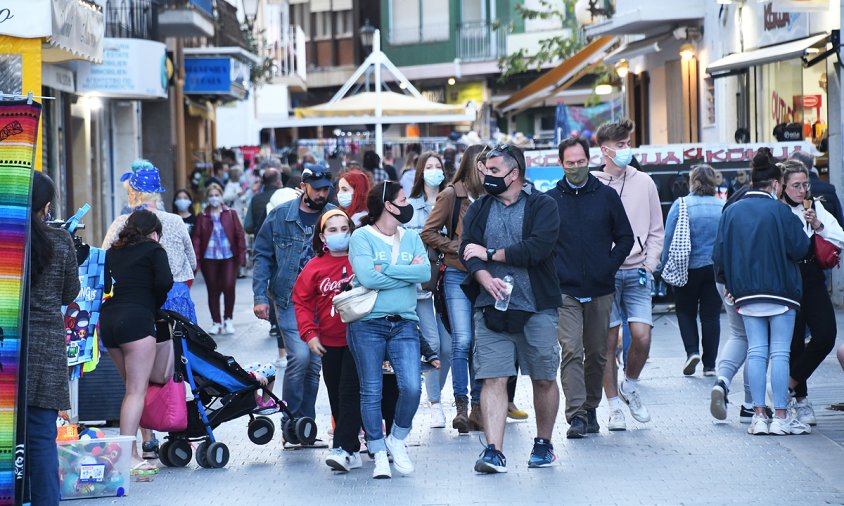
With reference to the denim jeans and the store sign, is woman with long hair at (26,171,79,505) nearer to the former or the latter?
→ the denim jeans

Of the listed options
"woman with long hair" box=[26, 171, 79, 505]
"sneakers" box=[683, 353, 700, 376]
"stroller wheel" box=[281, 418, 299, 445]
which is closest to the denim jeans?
"stroller wheel" box=[281, 418, 299, 445]

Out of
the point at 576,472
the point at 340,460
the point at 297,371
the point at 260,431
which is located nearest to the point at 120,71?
the point at 297,371

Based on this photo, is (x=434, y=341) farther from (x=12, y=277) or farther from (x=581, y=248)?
(x=12, y=277)

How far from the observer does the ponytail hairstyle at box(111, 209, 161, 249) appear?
901 cm

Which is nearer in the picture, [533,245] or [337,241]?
[533,245]

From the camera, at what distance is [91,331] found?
9.25m

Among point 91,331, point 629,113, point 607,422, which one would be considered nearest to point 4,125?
point 91,331

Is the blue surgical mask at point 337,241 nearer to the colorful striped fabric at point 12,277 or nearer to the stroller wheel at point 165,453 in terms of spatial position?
the stroller wheel at point 165,453

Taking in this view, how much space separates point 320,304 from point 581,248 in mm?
1794

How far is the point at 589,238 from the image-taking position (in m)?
9.59

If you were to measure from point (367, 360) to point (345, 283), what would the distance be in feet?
1.96

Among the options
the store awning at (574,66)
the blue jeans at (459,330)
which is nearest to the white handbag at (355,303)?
the blue jeans at (459,330)

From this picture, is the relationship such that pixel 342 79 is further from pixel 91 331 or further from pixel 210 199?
pixel 91 331

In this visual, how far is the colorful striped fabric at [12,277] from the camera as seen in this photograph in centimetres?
667
